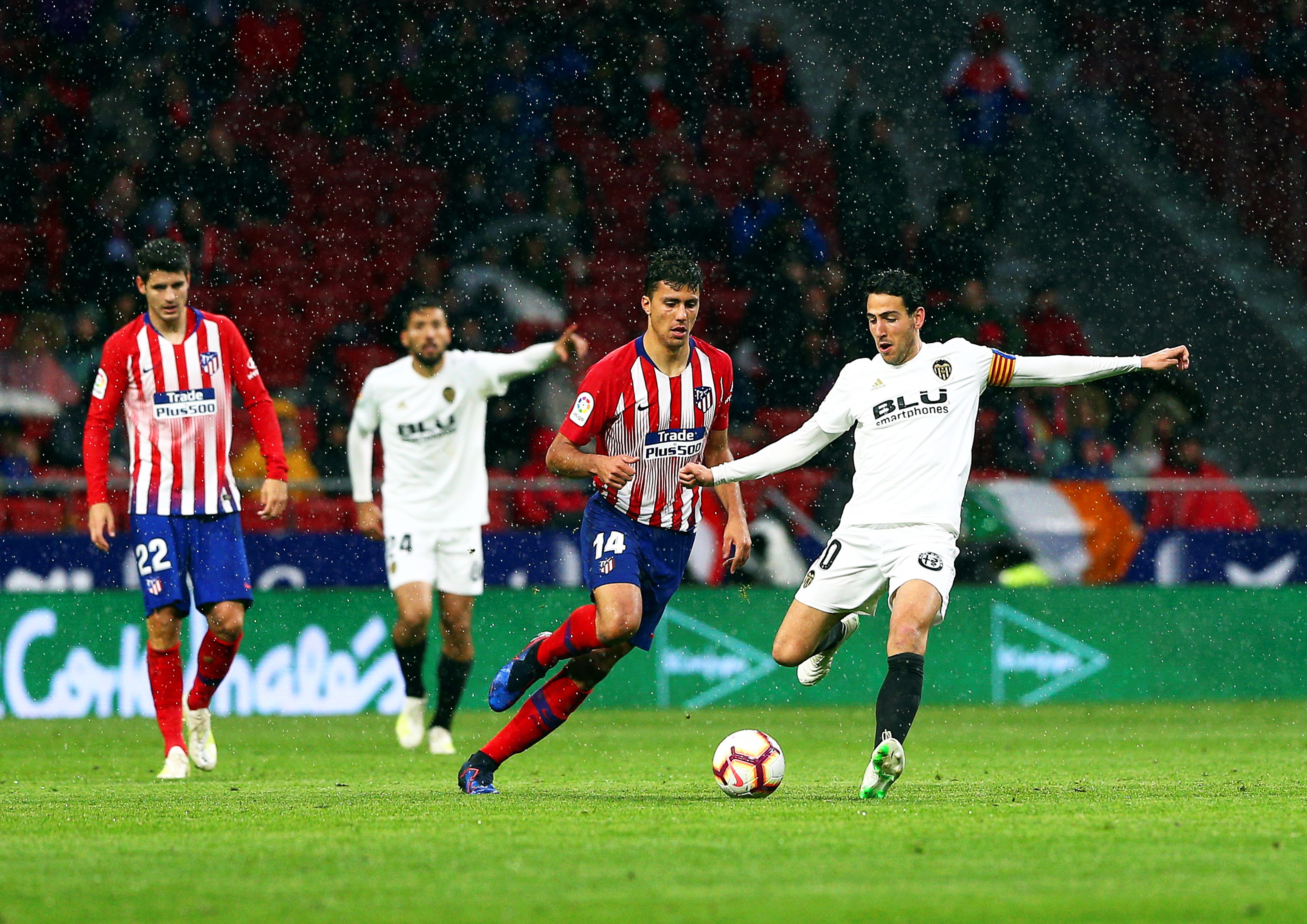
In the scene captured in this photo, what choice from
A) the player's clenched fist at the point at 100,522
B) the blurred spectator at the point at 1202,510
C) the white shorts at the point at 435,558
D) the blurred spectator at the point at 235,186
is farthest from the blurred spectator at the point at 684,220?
the player's clenched fist at the point at 100,522

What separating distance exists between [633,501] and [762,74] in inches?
522

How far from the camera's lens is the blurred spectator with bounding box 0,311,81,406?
595 inches

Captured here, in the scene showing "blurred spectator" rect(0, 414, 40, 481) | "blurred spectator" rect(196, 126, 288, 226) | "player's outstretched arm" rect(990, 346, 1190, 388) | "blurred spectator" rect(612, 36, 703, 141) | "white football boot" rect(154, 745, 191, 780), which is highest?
"blurred spectator" rect(612, 36, 703, 141)

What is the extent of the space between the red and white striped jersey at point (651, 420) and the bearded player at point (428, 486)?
315 centimetres

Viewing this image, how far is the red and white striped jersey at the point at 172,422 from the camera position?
8.95 metres

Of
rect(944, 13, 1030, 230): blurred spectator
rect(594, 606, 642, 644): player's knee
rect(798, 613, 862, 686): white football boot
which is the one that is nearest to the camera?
rect(594, 606, 642, 644): player's knee

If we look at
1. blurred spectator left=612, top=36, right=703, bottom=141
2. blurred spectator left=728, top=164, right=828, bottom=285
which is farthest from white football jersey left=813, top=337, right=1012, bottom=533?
blurred spectator left=612, top=36, right=703, bottom=141

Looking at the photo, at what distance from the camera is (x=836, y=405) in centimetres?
812

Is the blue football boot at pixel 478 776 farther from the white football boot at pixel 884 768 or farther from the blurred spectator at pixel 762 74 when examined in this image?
the blurred spectator at pixel 762 74

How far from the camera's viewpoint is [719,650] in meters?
14.5

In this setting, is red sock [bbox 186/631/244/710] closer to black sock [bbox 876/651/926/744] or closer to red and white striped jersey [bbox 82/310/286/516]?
red and white striped jersey [bbox 82/310/286/516]

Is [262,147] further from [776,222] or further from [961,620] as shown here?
[961,620]

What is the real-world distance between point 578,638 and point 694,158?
12737 millimetres

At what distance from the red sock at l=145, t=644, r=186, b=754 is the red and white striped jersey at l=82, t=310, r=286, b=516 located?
70cm
